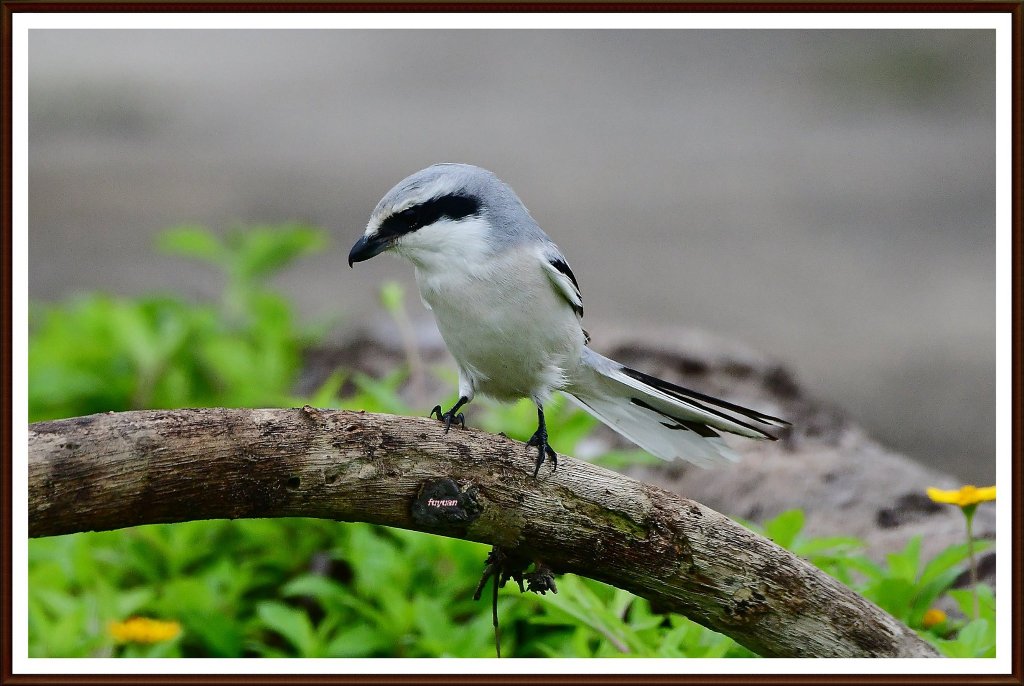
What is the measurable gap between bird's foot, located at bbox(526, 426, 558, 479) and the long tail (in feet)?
1.74

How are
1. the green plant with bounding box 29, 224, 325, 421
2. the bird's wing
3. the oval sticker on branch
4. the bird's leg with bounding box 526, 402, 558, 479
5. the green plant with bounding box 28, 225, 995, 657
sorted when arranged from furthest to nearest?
the green plant with bounding box 29, 224, 325, 421
the green plant with bounding box 28, 225, 995, 657
the bird's wing
the bird's leg with bounding box 526, 402, 558, 479
the oval sticker on branch

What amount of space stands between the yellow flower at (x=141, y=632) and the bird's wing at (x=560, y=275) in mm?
1940

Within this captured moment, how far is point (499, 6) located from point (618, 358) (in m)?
3.51

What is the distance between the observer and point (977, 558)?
12.8 feet

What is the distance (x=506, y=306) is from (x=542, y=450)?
53cm

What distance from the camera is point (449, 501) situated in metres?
2.65

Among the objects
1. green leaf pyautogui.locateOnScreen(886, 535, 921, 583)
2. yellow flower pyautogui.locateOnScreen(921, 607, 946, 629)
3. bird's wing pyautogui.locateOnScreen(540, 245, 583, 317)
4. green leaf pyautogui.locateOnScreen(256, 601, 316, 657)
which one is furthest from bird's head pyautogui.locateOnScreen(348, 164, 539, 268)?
yellow flower pyautogui.locateOnScreen(921, 607, 946, 629)

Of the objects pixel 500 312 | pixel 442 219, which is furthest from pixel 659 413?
pixel 442 219

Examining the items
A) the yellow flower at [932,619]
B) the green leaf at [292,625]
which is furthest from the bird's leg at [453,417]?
the yellow flower at [932,619]

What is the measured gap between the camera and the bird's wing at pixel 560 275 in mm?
3242

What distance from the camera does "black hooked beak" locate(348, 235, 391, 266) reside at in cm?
297

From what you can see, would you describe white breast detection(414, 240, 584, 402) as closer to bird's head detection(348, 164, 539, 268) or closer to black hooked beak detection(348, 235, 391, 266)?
bird's head detection(348, 164, 539, 268)

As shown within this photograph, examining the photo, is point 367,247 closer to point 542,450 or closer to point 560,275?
point 560,275

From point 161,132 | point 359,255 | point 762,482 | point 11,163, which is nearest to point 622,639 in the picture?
point 359,255
